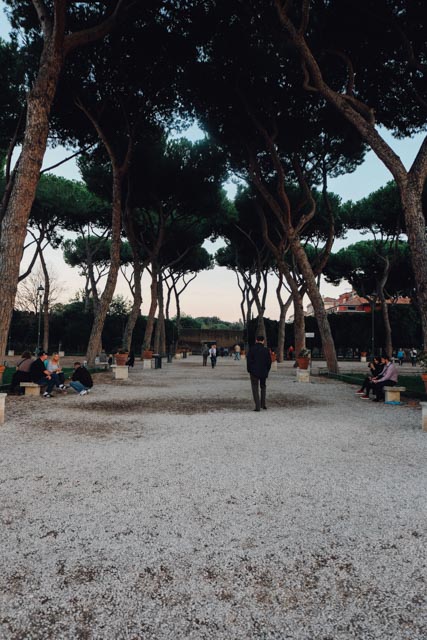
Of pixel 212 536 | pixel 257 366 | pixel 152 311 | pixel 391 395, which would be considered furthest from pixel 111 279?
pixel 212 536

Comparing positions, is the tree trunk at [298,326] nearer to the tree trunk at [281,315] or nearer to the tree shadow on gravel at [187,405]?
the tree trunk at [281,315]

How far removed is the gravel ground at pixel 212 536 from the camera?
7.03 ft

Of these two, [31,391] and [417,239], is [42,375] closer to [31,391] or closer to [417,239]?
[31,391]

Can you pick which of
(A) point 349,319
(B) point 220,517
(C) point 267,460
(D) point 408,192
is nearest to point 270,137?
(D) point 408,192

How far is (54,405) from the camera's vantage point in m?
9.55

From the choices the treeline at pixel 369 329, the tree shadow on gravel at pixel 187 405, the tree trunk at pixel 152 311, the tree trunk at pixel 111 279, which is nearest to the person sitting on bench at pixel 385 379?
the tree shadow on gravel at pixel 187 405

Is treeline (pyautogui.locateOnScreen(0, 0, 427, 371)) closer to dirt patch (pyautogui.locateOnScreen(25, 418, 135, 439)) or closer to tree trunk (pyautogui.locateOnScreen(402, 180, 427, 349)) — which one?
tree trunk (pyautogui.locateOnScreen(402, 180, 427, 349))

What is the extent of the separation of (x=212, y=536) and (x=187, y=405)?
6762 millimetres

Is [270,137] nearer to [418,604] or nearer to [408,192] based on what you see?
[408,192]

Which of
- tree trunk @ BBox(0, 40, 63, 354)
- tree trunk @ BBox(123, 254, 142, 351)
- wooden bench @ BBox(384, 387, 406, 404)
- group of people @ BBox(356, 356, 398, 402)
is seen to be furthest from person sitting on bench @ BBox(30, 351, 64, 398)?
tree trunk @ BBox(123, 254, 142, 351)

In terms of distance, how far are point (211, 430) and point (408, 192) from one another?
786 centimetres

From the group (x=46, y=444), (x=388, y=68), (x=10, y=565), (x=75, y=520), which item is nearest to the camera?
(x=10, y=565)

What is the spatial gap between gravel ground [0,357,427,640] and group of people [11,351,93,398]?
203 inches

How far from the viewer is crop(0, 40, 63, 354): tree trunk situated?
928 centimetres
